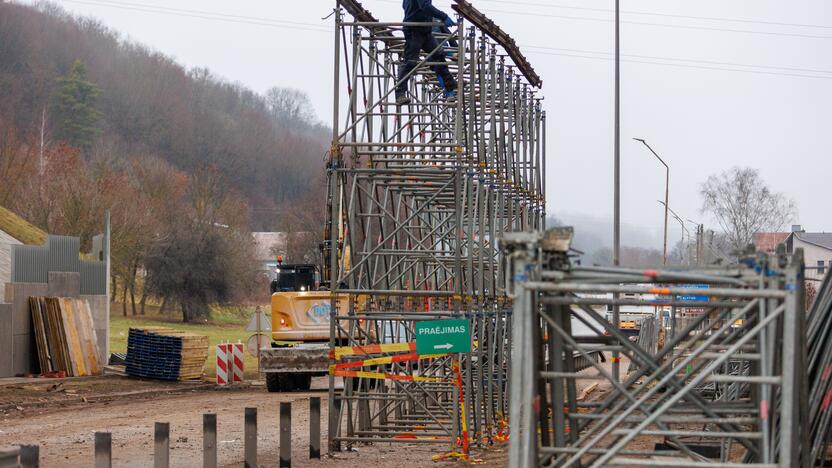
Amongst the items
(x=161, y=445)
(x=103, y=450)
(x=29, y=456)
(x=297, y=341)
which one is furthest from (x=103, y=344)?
(x=29, y=456)

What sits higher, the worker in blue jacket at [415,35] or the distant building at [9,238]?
the worker in blue jacket at [415,35]

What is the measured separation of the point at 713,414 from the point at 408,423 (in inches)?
447

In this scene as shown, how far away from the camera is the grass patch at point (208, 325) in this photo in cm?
5071

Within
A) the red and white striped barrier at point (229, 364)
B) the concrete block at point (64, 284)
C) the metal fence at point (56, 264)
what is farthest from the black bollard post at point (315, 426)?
the concrete block at point (64, 284)

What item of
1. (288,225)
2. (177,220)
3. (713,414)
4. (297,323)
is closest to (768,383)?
(713,414)

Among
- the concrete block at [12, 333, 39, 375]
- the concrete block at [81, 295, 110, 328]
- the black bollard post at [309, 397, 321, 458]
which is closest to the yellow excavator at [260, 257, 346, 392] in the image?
the concrete block at [12, 333, 39, 375]

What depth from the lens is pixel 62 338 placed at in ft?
106

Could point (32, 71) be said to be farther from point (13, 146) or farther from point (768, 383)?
point (768, 383)

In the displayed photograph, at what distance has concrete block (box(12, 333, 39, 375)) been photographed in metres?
31.7

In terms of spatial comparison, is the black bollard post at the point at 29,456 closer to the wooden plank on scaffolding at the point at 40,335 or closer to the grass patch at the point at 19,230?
the wooden plank on scaffolding at the point at 40,335

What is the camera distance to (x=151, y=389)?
1174 inches

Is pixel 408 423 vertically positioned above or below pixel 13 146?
below

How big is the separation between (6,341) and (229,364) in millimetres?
5550

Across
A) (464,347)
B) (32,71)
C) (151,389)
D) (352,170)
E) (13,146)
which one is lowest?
(151,389)
